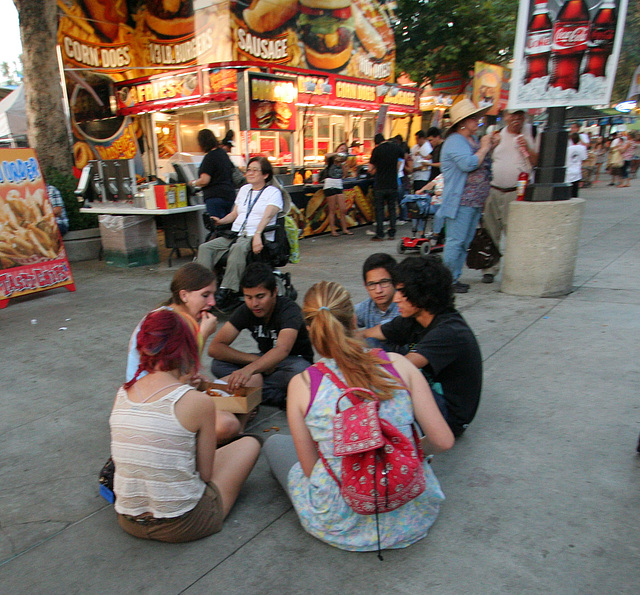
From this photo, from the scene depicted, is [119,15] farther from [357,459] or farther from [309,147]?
[357,459]

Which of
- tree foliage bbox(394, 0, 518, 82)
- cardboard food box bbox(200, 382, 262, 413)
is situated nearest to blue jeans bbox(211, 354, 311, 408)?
cardboard food box bbox(200, 382, 262, 413)

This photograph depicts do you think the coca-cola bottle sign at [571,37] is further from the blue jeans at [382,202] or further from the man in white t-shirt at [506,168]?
the blue jeans at [382,202]

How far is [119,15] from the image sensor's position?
47.1 ft

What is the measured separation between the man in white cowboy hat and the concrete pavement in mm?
1259

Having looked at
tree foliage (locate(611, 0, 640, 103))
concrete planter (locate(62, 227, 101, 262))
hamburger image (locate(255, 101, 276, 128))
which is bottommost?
concrete planter (locate(62, 227, 101, 262))

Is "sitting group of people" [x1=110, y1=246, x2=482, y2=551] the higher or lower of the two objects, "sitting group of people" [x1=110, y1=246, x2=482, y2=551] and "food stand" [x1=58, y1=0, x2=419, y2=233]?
the lower

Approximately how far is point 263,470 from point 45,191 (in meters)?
5.26

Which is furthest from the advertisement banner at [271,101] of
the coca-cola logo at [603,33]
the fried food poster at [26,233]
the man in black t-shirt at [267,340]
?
the man in black t-shirt at [267,340]

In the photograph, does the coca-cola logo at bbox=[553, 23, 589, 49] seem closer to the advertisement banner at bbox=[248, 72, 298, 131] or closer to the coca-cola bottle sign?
the coca-cola bottle sign

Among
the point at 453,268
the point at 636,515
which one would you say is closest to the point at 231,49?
the point at 453,268

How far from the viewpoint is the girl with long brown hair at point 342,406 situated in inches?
80.0

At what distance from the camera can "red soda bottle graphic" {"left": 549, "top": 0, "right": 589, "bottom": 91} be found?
5.29 meters

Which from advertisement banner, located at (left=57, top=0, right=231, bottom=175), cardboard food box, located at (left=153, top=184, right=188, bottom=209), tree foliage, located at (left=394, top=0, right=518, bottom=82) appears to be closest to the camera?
cardboard food box, located at (left=153, top=184, right=188, bottom=209)

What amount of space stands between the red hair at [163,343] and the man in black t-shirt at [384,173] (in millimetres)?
7706
